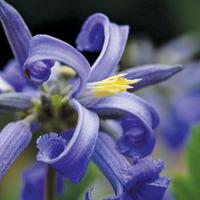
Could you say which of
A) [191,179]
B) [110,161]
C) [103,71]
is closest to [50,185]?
[110,161]

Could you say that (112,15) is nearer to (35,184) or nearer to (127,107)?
(35,184)

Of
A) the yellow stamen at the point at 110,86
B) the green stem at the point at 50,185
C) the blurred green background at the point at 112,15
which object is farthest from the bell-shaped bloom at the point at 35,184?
the blurred green background at the point at 112,15

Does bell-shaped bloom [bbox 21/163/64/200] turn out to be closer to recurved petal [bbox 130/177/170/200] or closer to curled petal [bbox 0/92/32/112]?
curled petal [bbox 0/92/32/112]

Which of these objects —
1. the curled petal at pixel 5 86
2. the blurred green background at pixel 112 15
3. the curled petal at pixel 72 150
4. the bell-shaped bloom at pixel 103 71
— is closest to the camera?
the curled petal at pixel 72 150

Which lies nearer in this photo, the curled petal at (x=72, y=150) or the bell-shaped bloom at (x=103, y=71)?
the curled petal at (x=72, y=150)

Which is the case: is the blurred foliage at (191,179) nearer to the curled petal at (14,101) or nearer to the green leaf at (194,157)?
the green leaf at (194,157)
